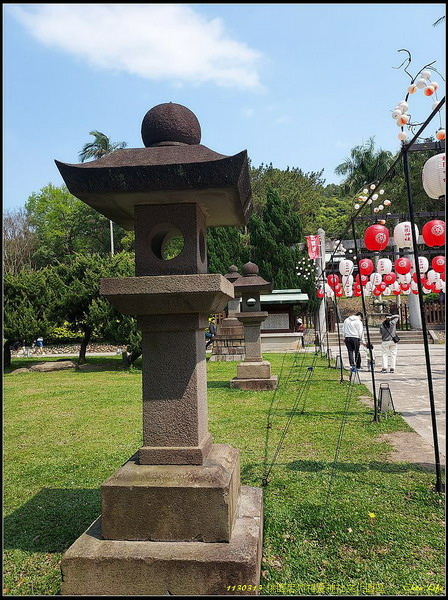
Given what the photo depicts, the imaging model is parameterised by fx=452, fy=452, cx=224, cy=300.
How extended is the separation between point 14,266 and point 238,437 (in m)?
34.6

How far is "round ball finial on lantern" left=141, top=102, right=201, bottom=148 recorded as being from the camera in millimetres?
3715

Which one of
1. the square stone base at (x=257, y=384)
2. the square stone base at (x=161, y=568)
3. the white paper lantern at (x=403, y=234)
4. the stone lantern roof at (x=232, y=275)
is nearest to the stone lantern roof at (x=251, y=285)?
the stone lantern roof at (x=232, y=275)

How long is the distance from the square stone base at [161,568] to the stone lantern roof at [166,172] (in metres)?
2.60

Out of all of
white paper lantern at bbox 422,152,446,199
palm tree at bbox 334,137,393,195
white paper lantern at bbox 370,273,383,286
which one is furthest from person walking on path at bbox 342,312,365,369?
palm tree at bbox 334,137,393,195

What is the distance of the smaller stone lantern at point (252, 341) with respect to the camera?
38.1ft

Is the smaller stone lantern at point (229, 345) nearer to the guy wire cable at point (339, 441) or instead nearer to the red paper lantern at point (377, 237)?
the guy wire cable at point (339, 441)

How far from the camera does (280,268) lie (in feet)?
93.8

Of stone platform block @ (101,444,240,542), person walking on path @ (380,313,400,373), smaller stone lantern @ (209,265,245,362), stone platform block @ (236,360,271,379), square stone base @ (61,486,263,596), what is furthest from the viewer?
smaller stone lantern @ (209,265,245,362)

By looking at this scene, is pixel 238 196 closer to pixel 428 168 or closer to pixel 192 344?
pixel 192 344

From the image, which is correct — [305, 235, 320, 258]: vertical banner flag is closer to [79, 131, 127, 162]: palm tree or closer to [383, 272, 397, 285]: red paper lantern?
[383, 272, 397, 285]: red paper lantern

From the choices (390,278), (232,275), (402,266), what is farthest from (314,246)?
(232,275)

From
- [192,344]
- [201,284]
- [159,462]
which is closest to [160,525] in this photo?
[159,462]

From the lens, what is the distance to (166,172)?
3367 mm

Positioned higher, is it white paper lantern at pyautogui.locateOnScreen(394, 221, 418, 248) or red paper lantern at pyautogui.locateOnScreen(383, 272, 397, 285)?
white paper lantern at pyautogui.locateOnScreen(394, 221, 418, 248)
